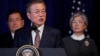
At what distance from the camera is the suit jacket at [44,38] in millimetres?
1509

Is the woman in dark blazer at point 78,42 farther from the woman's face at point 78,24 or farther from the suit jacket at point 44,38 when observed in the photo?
the suit jacket at point 44,38

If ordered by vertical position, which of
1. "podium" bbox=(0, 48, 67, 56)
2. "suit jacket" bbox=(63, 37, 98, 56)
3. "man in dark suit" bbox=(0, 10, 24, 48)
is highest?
"podium" bbox=(0, 48, 67, 56)

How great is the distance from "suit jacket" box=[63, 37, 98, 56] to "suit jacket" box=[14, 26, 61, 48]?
1.65 feet

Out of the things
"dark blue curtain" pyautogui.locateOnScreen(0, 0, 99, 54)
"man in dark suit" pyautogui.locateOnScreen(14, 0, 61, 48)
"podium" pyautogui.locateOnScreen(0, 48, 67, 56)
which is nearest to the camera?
"podium" pyautogui.locateOnScreen(0, 48, 67, 56)

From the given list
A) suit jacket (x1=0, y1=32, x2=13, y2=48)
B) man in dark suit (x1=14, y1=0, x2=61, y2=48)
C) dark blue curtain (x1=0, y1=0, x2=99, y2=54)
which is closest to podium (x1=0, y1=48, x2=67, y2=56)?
man in dark suit (x1=14, y1=0, x2=61, y2=48)

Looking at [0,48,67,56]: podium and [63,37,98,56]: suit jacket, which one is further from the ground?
[0,48,67,56]: podium

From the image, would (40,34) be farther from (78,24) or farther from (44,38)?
(78,24)

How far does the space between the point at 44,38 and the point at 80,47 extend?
657mm

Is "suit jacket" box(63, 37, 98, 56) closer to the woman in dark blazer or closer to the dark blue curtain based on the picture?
the woman in dark blazer

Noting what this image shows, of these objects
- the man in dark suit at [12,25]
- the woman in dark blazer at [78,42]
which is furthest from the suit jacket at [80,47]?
the man in dark suit at [12,25]

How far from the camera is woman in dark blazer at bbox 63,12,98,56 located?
6.67ft

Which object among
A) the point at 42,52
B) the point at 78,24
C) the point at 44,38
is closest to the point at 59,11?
the point at 78,24

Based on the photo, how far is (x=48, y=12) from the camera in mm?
2525

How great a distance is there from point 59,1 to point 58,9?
0.09m
